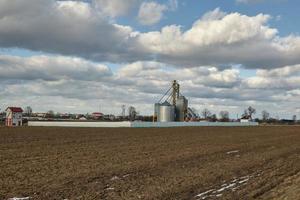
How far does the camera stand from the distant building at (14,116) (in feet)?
369

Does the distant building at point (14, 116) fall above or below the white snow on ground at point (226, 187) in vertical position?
above

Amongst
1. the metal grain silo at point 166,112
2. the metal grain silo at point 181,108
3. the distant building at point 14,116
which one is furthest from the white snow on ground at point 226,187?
the metal grain silo at point 181,108

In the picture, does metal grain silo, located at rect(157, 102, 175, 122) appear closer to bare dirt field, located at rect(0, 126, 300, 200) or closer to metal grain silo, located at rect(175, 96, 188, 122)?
metal grain silo, located at rect(175, 96, 188, 122)

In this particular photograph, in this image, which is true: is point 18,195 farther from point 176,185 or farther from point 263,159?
point 263,159

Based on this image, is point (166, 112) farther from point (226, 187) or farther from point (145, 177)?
point (226, 187)

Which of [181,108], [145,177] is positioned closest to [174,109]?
[181,108]

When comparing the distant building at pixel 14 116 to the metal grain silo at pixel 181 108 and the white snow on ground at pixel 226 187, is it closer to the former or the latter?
the metal grain silo at pixel 181 108

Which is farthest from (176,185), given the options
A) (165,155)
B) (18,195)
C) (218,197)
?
(165,155)

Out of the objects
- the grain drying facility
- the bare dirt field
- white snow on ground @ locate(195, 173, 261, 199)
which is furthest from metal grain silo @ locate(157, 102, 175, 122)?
white snow on ground @ locate(195, 173, 261, 199)

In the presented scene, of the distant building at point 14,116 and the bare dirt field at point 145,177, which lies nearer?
the bare dirt field at point 145,177

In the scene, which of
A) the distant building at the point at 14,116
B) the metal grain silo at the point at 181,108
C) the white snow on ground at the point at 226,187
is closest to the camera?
the white snow on ground at the point at 226,187

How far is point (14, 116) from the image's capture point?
11288cm

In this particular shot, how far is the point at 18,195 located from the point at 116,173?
5.62 metres

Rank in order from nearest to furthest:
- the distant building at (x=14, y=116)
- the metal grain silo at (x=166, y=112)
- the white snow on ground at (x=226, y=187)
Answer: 1. the white snow on ground at (x=226, y=187)
2. the distant building at (x=14, y=116)
3. the metal grain silo at (x=166, y=112)
